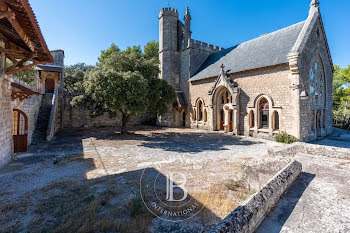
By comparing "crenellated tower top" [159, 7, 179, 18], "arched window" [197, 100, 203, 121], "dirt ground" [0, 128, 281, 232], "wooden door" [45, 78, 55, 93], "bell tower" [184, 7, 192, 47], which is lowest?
"dirt ground" [0, 128, 281, 232]

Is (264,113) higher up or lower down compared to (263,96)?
lower down

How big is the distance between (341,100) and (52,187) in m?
34.9

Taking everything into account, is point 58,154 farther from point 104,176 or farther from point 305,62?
point 305,62

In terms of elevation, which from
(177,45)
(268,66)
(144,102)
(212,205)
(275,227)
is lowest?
(212,205)

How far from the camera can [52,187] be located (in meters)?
4.91

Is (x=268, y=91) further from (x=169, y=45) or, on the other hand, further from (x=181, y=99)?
(x=169, y=45)

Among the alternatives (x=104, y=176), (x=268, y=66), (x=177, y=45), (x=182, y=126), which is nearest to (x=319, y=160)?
(x=104, y=176)

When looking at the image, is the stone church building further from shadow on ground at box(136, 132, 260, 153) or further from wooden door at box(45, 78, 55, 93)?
wooden door at box(45, 78, 55, 93)

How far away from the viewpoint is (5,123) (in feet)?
22.2

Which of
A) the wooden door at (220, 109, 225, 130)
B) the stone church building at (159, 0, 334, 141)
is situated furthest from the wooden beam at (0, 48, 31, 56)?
the wooden door at (220, 109, 225, 130)

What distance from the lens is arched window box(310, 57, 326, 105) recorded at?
13.2 meters

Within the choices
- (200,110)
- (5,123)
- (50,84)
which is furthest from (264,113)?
(50,84)

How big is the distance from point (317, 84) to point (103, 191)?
16.6m

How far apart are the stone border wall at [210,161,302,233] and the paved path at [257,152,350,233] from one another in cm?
11
